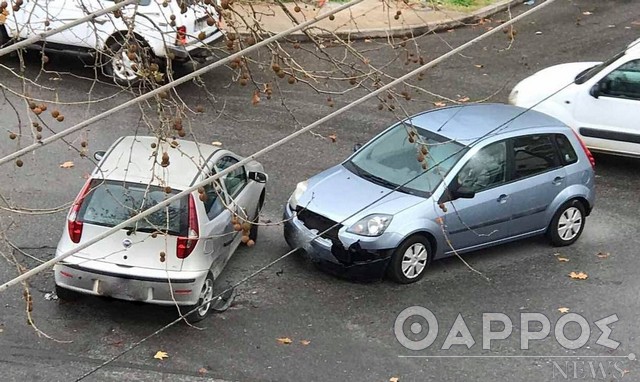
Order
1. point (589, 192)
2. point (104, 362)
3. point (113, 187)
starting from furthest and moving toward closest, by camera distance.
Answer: point (589, 192)
point (113, 187)
point (104, 362)

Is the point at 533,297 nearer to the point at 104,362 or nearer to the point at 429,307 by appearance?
the point at 429,307

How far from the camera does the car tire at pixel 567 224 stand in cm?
1027

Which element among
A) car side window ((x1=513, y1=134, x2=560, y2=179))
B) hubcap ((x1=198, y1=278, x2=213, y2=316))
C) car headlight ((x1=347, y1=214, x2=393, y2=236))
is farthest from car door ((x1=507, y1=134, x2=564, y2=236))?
hubcap ((x1=198, y1=278, x2=213, y2=316))

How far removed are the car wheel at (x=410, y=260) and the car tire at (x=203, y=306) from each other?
1892 millimetres

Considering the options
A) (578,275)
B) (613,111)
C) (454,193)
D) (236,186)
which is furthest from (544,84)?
(236,186)

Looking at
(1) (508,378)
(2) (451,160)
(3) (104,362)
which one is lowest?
(1) (508,378)

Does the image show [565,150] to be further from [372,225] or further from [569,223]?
[372,225]

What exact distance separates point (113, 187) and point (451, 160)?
11.6 feet

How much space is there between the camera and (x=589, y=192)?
10391 mm

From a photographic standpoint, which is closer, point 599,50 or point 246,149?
point 246,149

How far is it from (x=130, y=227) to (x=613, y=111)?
700 centimetres

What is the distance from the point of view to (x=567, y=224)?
1037 cm

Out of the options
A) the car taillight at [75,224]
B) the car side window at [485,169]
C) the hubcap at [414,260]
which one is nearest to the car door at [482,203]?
the car side window at [485,169]

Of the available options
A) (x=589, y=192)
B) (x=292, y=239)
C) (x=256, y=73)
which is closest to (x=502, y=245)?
(x=589, y=192)
